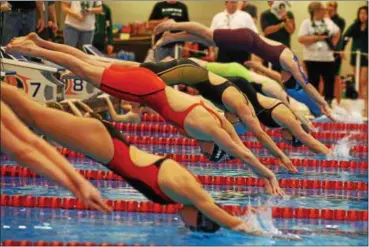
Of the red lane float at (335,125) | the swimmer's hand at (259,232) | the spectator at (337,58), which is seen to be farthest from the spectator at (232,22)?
the swimmer's hand at (259,232)

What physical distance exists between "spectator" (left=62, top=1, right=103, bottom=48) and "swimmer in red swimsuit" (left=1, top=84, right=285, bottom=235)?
575 cm

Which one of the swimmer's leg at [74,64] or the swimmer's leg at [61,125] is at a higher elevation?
the swimmer's leg at [74,64]

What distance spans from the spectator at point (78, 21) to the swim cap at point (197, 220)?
5.67 m

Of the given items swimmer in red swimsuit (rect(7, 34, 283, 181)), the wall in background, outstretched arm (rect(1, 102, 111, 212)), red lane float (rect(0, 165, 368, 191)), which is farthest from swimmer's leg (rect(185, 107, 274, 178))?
the wall in background

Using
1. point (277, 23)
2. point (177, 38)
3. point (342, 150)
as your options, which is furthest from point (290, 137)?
point (277, 23)

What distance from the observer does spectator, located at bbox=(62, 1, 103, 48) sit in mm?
10484

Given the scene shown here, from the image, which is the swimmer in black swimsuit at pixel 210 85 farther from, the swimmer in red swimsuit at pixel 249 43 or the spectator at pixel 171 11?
the spectator at pixel 171 11

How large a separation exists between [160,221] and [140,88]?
0.81 m

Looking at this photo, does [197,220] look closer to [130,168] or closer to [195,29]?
[130,168]

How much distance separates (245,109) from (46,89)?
2638 millimetres

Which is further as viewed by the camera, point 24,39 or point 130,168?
point 24,39

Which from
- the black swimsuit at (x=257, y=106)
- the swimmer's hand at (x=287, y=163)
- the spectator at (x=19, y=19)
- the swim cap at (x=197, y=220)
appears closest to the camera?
the swim cap at (x=197, y=220)

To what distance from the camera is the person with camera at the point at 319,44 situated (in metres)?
12.2

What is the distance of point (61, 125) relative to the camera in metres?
4.68
